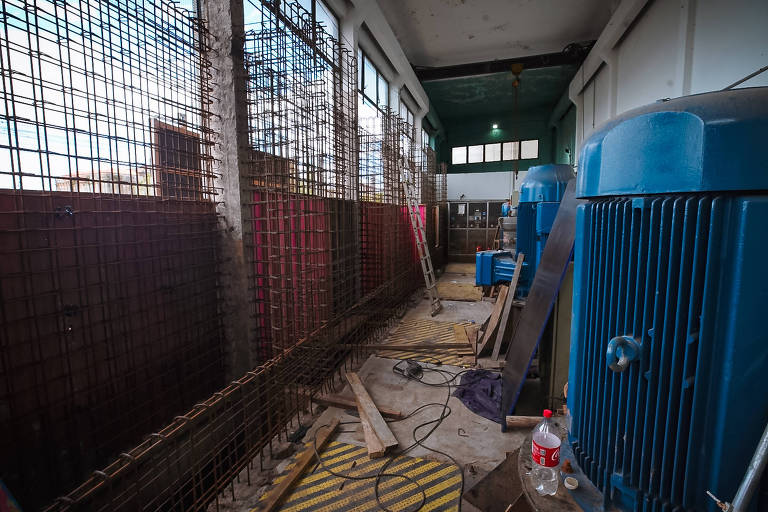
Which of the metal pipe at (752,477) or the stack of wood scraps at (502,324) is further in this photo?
the stack of wood scraps at (502,324)

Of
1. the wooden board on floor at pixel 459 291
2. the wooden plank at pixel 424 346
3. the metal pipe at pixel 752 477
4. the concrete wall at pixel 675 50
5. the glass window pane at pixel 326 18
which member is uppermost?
the glass window pane at pixel 326 18

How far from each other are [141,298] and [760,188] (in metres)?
3.99

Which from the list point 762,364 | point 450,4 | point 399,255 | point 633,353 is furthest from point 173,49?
point 450,4

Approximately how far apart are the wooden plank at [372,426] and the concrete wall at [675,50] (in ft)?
15.8

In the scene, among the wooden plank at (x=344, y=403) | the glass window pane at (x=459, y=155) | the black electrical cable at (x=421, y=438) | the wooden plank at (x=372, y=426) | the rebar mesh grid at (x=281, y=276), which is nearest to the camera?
the black electrical cable at (x=421, y=438)

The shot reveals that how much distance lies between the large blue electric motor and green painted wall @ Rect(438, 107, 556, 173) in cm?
1643

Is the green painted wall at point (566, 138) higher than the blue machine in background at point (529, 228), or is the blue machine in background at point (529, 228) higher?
the green painted wall at point (566, 138)

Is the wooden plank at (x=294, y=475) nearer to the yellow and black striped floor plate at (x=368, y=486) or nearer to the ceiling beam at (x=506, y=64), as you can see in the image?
the yellow and black striped floor plate at (x=368, y=486)

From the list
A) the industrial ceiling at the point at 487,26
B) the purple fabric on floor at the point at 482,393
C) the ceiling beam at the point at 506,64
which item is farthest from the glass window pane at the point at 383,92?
the purple fabric on floor at the point at 482,393

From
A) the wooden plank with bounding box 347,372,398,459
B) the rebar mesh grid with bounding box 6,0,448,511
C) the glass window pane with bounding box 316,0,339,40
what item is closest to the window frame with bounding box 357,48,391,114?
the glass window pane with bounding box 316,0,339,40

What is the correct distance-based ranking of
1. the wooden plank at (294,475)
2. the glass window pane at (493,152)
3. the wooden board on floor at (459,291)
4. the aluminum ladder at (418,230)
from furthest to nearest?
the glass window pane at (493,152)
the wooden board on floor at (459,291)
the aluminum ladder at (418,230)
the wooden plank at (294,475)

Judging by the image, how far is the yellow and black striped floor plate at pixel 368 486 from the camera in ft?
8.54

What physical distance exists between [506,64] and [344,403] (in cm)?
1155

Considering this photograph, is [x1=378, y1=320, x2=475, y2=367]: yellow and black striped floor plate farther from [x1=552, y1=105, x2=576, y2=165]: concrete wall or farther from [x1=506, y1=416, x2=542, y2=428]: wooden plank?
[x1=552, y1=105, x2=576, y2=165]: concrete wall
